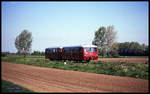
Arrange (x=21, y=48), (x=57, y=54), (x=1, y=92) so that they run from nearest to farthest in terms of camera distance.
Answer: (x=1, y=92) → (x=57, y=54) → (x=21, y=48)

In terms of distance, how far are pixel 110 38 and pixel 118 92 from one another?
51.4 metres

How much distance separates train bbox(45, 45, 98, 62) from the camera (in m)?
29.3

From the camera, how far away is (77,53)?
3031 centimetres

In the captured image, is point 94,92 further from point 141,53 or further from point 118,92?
point 141,53

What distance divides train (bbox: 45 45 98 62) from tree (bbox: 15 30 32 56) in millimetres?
47970

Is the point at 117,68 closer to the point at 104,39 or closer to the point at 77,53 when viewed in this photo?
the point at 77,53

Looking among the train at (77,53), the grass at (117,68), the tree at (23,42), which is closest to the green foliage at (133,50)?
the train at (77,53)

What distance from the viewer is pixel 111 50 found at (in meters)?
59.2

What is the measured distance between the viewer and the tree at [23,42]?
266ft

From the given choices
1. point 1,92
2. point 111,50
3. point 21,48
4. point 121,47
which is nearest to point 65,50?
point 1,92

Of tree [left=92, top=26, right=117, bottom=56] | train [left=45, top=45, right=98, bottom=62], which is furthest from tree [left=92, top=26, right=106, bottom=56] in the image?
train [left=45, top=45, right=98, bottom=62]

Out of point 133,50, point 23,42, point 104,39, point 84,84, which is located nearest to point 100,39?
point 104,39

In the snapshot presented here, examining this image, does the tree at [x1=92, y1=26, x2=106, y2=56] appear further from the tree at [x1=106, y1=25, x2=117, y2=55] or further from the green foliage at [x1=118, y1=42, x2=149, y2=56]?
the green foliage at [x1=118, y1=42, x2=149, y2=56]

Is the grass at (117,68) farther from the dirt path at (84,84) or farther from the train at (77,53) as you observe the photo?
the train at (77,53)
